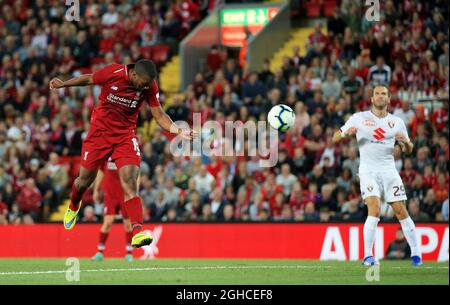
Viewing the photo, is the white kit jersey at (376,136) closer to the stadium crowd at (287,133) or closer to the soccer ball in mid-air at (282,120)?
the soccer ball in mid-air at (282,120)

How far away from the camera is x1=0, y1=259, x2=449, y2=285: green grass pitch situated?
41.2 ft

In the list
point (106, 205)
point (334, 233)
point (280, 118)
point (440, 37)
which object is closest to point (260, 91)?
point (440, 37)

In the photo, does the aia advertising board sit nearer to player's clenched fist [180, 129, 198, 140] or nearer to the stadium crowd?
the stadium crowd

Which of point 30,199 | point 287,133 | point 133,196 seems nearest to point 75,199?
point 133,196

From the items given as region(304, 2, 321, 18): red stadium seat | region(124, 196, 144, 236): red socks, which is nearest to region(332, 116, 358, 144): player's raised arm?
region(124, 196, 144, 236): red socks

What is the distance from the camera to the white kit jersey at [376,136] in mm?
14477

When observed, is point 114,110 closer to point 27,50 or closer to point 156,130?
point 156,130

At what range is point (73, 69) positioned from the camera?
2955 centimetres

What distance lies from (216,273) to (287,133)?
977cm

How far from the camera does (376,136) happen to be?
14492mm

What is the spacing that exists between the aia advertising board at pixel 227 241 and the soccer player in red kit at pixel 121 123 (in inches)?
290

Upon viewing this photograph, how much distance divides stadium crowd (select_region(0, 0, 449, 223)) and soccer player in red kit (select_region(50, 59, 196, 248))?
307 inches

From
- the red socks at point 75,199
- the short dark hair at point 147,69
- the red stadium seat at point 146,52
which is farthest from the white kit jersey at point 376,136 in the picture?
the red stadium seat at point 146,52

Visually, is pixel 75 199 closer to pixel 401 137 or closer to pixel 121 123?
pixel 121 123
